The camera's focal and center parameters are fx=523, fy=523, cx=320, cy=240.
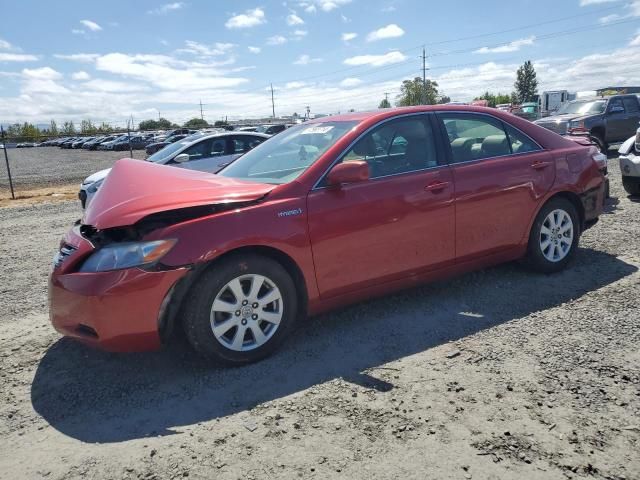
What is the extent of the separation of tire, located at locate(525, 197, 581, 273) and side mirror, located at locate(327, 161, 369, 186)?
1.99 metres

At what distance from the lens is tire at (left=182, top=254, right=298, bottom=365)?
324 centimetres

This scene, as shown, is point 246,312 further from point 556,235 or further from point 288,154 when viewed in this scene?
point 556,235

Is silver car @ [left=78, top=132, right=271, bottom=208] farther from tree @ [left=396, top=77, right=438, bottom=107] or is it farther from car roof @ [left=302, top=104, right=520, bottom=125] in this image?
tree @ [left=396, top=77, right=438, bottom=107]

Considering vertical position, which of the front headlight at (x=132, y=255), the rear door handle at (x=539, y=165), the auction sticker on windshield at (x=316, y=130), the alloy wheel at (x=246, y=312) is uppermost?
the auction sticker on windshield at (x=316, y=130)

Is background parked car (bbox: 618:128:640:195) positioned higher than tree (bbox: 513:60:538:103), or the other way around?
tree (bbox: 513:60:538:103)

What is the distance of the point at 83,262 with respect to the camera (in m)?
3.27

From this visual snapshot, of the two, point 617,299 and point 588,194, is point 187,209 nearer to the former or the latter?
point 617,299

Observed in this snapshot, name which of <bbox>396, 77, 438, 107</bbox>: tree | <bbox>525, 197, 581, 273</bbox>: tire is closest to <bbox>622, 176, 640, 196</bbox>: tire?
<bbox>525, 197, 581, 273</bbox>: tire

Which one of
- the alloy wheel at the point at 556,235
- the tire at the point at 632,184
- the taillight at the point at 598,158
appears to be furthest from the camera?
the tire at the point at 632,184

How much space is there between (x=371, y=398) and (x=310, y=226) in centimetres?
121

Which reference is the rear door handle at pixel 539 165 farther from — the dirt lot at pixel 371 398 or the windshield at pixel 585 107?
the windshield at pixel 585 107

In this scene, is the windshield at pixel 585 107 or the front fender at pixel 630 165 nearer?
the front fender at pixel 630 165

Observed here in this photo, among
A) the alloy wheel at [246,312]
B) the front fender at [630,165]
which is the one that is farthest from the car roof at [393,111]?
the front fender at [630,165]

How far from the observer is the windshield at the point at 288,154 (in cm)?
390
